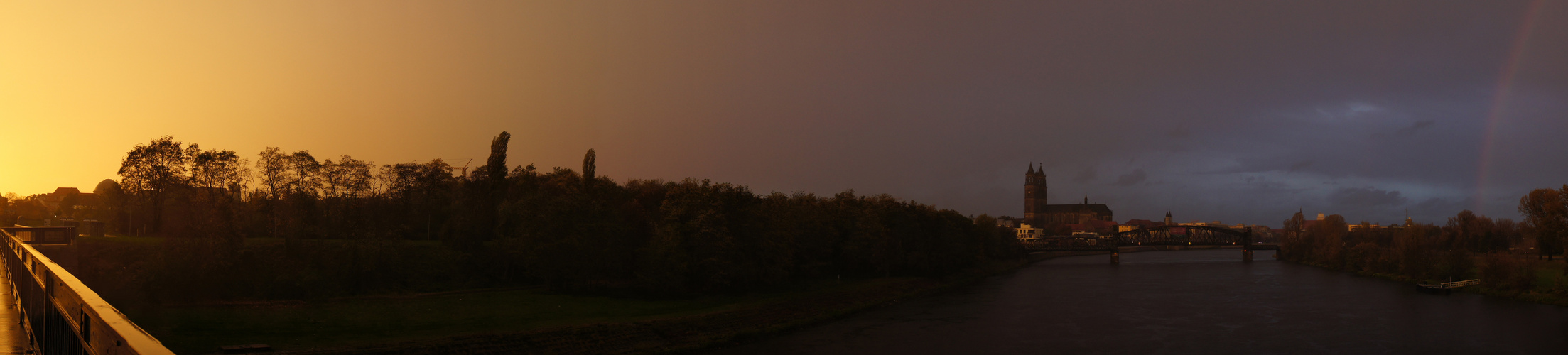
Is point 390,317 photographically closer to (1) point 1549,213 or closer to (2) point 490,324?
(2) point 490,324

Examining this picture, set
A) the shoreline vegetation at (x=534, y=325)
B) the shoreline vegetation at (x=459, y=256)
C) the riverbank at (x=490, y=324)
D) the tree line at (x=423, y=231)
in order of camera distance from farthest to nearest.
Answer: the tree line at (x=423, y=231) < the shoreline vegetation at (x=459, y=256) < the riverbank at (x=490, y=324) < the shoreline vegetation at (x=534, y=325)

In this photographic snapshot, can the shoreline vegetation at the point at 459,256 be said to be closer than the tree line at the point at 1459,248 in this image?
Yes

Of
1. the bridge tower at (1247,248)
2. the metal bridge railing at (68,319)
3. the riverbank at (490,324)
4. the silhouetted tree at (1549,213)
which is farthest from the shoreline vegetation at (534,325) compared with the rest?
the bridge tower at (1247,248)

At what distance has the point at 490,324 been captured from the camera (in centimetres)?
3738

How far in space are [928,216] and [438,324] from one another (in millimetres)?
67465

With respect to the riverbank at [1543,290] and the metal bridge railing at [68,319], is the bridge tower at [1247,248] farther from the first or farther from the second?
the metal bridge railing at [68,319]

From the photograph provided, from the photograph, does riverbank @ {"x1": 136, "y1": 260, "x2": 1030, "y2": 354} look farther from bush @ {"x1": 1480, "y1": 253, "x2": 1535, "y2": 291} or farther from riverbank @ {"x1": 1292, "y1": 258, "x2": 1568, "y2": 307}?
bush @ {"x1": 1480, "y1": 253, "x2": 1535, "y2": 291}

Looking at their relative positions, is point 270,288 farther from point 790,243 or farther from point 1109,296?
point 1109,296

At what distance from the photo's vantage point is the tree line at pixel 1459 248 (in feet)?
222

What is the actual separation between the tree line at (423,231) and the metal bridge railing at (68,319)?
110ft

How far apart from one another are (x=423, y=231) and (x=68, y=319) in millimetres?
66302

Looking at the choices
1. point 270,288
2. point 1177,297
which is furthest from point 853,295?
point 270,288

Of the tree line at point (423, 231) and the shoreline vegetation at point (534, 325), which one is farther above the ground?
the tree line at point (423, 231)

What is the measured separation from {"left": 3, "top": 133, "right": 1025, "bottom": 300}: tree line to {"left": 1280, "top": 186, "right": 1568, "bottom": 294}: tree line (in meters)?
59.6
